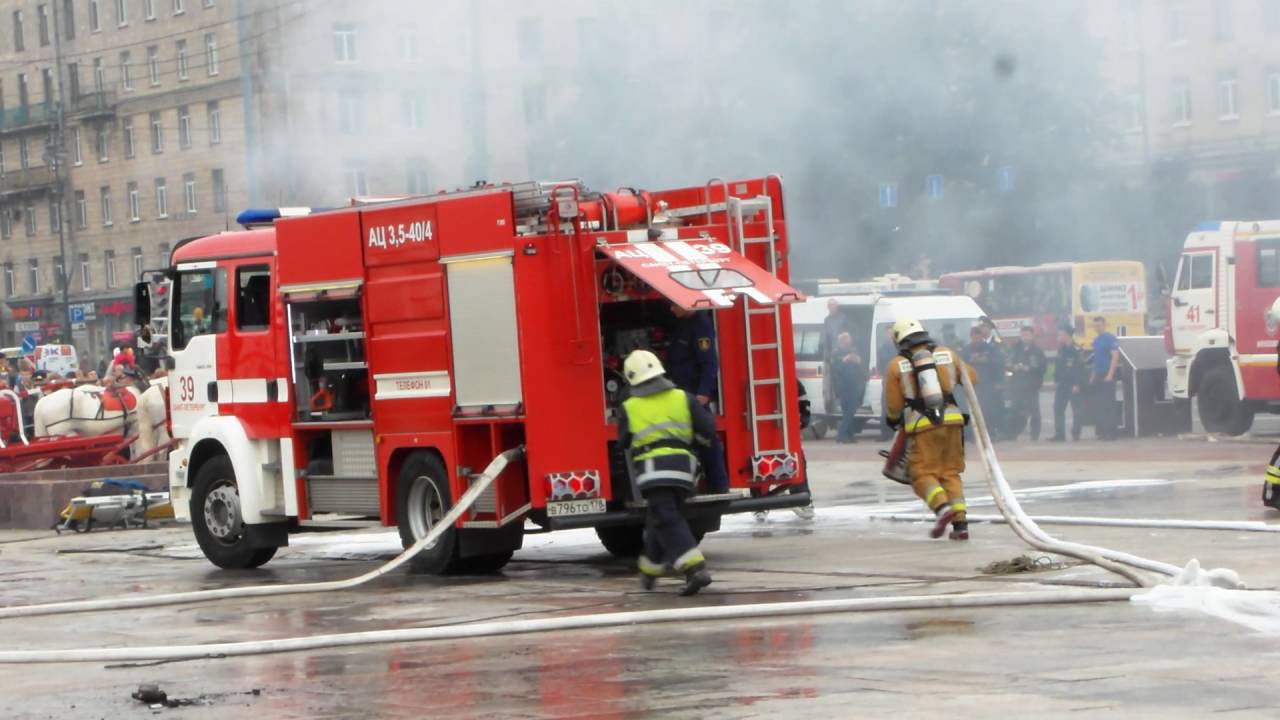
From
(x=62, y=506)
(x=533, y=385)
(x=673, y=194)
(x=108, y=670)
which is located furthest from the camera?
(x=62, y=506)

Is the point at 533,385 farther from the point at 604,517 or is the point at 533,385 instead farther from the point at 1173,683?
the point at 1173,683

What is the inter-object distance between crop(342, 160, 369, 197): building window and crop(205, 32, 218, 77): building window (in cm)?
187

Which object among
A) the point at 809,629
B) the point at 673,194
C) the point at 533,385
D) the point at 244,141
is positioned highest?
the point at 244,141

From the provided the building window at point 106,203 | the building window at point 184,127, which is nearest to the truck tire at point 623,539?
the building window at point 184,127

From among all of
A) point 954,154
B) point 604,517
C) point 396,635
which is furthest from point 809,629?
point 954,154

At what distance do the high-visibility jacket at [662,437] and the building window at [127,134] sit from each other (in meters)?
16.0

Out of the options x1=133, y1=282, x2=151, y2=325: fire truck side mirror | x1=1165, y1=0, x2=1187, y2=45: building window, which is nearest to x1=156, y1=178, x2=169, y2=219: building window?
x1=133, y1=282, x2=151, y2=325: fire truck side mirror

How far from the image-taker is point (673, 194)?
13.9 meters

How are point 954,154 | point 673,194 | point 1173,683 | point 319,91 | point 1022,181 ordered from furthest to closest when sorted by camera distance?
point 1022,181 < point 954,154 < point 319,91 < point 673,194 < point 1173,683

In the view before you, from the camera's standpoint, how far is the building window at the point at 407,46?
826 inches

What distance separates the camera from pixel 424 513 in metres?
13.6

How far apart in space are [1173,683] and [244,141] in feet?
58.2

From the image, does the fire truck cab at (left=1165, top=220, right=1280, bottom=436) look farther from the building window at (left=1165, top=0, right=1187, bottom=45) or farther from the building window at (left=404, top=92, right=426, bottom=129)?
the building window at (left=404, top=92, right=426, bottom=129)

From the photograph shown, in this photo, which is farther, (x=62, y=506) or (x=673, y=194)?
(x=62, y=506)
